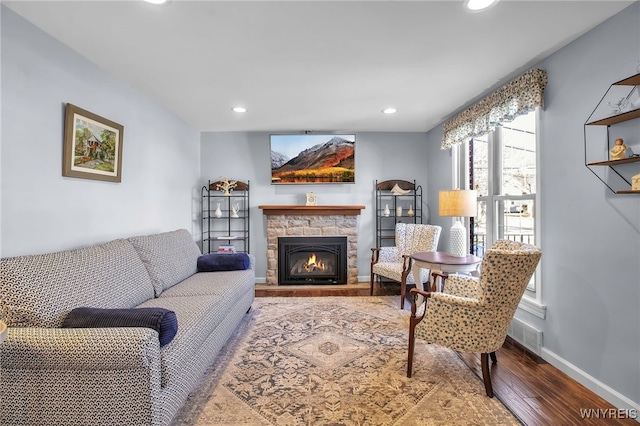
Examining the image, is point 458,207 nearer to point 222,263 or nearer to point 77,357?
point 222,263

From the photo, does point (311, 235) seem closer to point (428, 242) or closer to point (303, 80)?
point (428, 242)

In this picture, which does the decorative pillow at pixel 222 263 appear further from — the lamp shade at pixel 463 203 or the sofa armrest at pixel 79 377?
the lamp shade at pixel 463 203

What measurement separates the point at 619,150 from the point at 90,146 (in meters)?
3.65

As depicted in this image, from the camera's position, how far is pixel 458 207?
2.81 m

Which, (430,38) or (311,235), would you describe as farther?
(311,235)

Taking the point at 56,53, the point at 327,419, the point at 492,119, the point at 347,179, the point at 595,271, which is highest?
the point at 56,53

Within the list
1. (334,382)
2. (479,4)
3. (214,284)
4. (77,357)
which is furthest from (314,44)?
(334,382)

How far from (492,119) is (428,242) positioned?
161 centimetres

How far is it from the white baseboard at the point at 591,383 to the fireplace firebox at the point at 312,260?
2.72m

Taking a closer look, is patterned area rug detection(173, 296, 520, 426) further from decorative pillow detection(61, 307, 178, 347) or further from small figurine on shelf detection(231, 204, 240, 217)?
small figurine on shelf detection(231, 204, 240, 217)

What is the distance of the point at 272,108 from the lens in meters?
3.44

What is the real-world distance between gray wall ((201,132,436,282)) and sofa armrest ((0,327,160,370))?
3.25m

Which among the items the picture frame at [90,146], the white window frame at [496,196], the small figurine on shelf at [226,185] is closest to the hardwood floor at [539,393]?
the white window frame at [496,196]

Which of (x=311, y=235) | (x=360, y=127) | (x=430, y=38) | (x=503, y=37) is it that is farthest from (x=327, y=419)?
(x=360, y=127)
